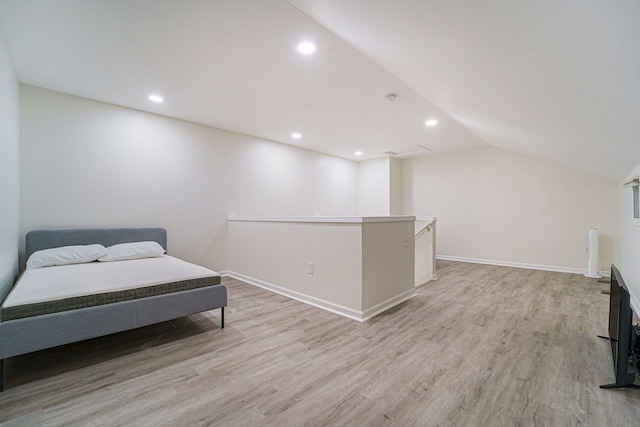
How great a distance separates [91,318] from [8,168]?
171 cm

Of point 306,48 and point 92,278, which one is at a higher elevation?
point 306,48

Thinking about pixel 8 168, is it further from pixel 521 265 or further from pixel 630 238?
pixel 521 265

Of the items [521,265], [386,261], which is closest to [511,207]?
[521,265]

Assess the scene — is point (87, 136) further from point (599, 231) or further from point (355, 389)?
point (599, 231)

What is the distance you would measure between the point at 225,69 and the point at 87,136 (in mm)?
2197

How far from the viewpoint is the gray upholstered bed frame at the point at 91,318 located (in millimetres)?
→ 1584

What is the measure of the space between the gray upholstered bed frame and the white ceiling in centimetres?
212

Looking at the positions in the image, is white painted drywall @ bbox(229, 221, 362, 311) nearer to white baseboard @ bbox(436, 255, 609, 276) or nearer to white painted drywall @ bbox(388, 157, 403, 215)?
white painted drywall @ bbox(388, 157, 403, 215)

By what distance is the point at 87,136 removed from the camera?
11.1ft

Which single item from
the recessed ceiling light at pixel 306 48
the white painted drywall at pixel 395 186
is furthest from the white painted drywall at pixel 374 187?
the recessed ceiling light at pixel 306 48

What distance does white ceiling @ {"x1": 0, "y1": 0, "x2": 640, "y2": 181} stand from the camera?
149cm

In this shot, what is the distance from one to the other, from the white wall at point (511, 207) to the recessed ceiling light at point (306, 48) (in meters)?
4.99

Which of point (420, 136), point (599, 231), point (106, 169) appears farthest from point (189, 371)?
point (599, 231)

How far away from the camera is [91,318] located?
1.82 meters
